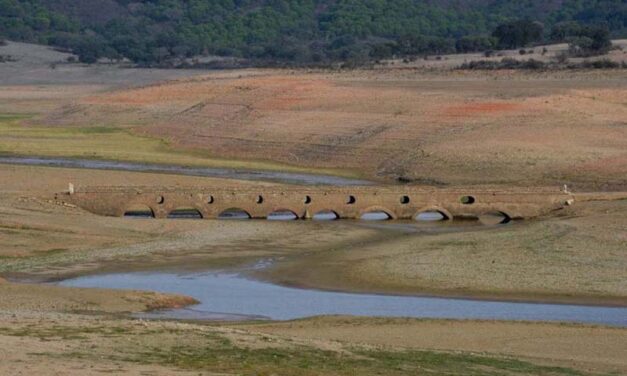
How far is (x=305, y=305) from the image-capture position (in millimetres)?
37375

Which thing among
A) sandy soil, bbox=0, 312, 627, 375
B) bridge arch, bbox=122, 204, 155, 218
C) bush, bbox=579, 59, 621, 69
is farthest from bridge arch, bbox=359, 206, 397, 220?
bush, bbox=579, 59, 621, 69

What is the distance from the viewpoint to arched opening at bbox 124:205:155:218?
182ft

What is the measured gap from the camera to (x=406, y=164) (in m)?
68.5

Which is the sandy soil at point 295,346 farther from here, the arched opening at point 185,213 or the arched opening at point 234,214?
the arched opening at point 234,214

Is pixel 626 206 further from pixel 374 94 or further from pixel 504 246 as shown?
pixel 374 94

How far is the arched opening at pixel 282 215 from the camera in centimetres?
5543

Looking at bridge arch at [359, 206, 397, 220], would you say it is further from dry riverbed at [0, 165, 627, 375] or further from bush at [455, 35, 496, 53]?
bush at [455, 35, 496, 53]

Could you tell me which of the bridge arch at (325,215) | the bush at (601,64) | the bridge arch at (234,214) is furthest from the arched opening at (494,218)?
the bush at (601,64)

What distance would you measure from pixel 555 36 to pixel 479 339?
99.3m

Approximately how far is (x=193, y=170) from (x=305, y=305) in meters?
33.1

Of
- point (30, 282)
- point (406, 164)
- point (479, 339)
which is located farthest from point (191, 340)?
point (406, 164)

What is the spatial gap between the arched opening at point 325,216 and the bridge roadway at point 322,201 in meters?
0.21

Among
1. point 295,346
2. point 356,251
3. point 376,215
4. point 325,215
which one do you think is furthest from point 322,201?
point 295,346

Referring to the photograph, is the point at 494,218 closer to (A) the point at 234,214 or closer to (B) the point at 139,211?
(A) the point at 234,214
